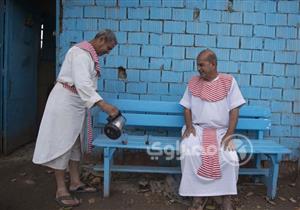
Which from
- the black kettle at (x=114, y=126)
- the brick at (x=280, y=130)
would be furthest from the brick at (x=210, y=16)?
the black kettle at (x=114, y=126)

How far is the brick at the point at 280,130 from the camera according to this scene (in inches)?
182

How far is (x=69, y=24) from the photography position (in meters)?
4.54

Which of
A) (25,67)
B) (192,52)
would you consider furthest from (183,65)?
(25,67)

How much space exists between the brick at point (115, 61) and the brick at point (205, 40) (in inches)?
36.6

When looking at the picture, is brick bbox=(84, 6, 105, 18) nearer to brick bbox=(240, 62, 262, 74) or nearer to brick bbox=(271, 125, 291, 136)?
brick bbox=(240, 62, 262, 74)

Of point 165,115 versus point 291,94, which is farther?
point 291,94

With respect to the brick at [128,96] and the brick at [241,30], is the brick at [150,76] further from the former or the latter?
the brick at [241,30]

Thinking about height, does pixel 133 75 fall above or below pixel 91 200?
above

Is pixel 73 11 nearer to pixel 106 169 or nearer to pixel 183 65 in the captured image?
pixel 183 65

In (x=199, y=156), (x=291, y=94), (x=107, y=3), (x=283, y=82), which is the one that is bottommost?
(x=199, y=156)

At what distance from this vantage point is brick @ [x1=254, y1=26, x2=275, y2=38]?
4512 millimetres

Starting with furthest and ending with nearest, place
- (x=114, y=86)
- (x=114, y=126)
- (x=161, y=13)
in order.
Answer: (x=114, y=86), (x=161, y=13), (x=114, y=126)

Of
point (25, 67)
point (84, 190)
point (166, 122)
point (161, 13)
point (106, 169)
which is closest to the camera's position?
point (106, 169)

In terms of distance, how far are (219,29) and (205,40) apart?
0.22m
